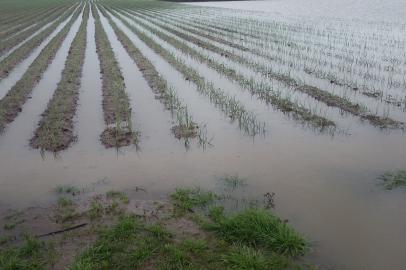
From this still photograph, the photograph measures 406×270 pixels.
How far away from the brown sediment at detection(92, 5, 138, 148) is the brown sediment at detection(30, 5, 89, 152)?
2.60 feet

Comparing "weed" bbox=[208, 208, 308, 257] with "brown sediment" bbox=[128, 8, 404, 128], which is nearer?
"weed" bbox=[208, 208, 308, 257]

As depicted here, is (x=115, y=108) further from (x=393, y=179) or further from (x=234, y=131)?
(x=393, y=179)

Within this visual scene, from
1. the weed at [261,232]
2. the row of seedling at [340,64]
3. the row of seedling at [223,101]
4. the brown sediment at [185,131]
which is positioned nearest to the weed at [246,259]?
the weed at [261,232]

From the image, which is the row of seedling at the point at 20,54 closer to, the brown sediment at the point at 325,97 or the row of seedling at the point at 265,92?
the row of seedling at the point at 265,92

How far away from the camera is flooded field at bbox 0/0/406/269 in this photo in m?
5.91

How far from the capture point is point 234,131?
8992 mm

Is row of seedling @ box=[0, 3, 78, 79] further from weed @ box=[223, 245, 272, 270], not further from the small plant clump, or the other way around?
the small plant clump

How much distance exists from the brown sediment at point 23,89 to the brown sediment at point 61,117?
0.81m

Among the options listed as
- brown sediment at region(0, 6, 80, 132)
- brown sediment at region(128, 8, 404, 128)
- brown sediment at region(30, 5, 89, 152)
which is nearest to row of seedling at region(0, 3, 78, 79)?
brown sediment at region(0, 6, 80, 132)

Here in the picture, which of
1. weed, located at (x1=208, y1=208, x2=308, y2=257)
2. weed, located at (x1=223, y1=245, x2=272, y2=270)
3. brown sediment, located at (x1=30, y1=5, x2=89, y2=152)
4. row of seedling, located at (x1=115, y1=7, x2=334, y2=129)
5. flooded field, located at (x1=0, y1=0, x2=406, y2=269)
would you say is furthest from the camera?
row of seedling, located at (x1=115, y1=7, x2=334, y2=129)

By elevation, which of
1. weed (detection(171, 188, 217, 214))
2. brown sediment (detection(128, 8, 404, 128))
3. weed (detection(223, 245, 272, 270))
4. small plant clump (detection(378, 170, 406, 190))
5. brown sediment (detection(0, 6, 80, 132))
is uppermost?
brown sediment (detection(0, 6, 80, 132))

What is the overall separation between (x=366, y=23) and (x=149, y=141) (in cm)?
2317

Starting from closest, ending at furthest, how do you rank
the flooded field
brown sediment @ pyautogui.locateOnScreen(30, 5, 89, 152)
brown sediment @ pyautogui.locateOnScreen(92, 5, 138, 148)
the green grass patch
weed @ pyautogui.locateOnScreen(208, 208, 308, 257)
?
the green grass patch
weed @ pyautogui.locateOnScreen(208, 208, 308, 257)
the flooded field
brown sediment @ pyautogui.locateOnScreen(30, 5, 89, 152)
brown sediment @ pyautogui.locateOnScreen(92, 5, 138, 148)

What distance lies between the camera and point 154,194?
21.0 ft
